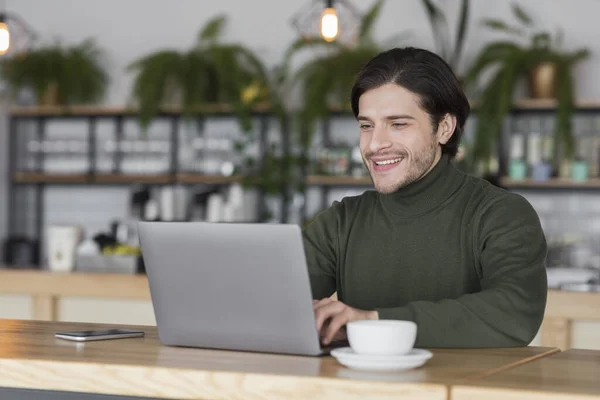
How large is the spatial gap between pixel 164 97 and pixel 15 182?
1.31 m

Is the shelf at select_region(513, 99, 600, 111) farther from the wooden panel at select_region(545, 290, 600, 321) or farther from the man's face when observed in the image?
the man's face

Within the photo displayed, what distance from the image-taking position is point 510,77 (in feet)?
19.2

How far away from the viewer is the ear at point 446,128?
2.20 m

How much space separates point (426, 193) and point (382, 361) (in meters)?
0.78

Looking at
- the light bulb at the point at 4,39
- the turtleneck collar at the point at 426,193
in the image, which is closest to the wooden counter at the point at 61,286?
the light bulb at the point at 4,39

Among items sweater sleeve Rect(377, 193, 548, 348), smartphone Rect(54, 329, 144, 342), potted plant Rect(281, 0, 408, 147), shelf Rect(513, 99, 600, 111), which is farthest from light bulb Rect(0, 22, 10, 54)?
sweater sleeve Rect(377, 193, 548, 348)

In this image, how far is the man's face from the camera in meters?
2.10

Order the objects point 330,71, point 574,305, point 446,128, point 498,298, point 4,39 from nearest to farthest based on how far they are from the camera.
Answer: point 498,298, point 446,128, point 574,305, point 4,39, point 330,71

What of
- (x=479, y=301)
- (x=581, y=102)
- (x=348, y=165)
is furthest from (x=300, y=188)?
(x=479, y=301)

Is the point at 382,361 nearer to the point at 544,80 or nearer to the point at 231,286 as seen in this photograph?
the point at 231,286

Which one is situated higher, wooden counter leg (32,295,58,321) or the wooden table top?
the wooden table top

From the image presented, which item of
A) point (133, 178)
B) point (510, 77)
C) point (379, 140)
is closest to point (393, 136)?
point (379, 140)

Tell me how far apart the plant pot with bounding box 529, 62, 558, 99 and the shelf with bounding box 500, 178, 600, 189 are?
1.64 ft

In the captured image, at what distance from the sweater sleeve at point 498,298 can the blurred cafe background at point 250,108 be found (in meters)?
3.32
